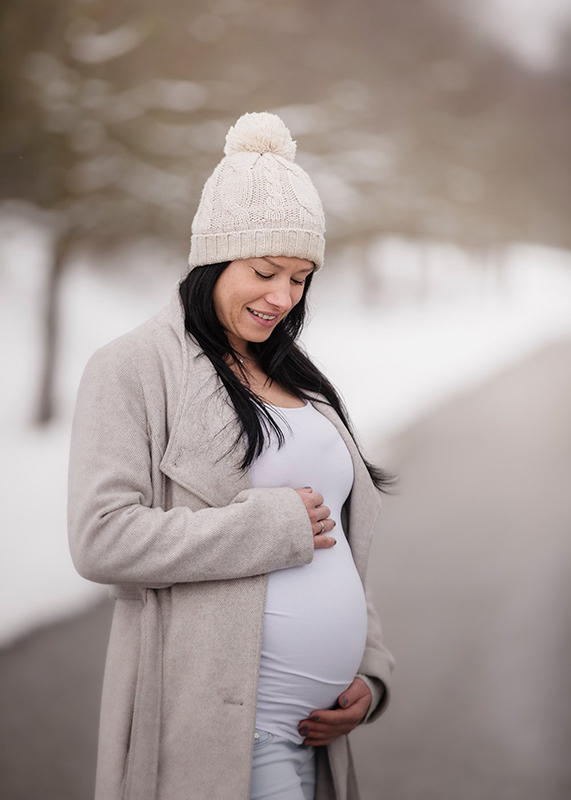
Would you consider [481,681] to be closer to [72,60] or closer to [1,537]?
[1,537]

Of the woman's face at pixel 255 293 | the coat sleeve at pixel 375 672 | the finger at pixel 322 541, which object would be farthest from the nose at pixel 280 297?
the coat sleeve at pixel 375 672

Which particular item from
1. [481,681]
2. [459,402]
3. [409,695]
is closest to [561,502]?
[459,402]

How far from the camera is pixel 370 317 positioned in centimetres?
261

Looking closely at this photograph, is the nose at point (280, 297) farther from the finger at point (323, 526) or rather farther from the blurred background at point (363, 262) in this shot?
the blurred background at point (363, 262)

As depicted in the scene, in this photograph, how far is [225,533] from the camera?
1059 mm

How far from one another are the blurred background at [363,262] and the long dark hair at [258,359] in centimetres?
115

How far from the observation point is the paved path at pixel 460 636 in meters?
2.42

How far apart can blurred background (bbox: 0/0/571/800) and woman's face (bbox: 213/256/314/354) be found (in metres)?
1.32

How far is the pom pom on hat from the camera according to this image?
50.6 inches

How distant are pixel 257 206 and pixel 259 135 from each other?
0.51 ft

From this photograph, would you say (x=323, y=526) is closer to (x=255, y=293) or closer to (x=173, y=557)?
(x=173, y=557)

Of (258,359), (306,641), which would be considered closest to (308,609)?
(306,641)

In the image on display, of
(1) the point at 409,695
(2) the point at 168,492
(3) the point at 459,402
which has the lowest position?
(1) the point at 409,695

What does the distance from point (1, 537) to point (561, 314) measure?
6.62 feet
